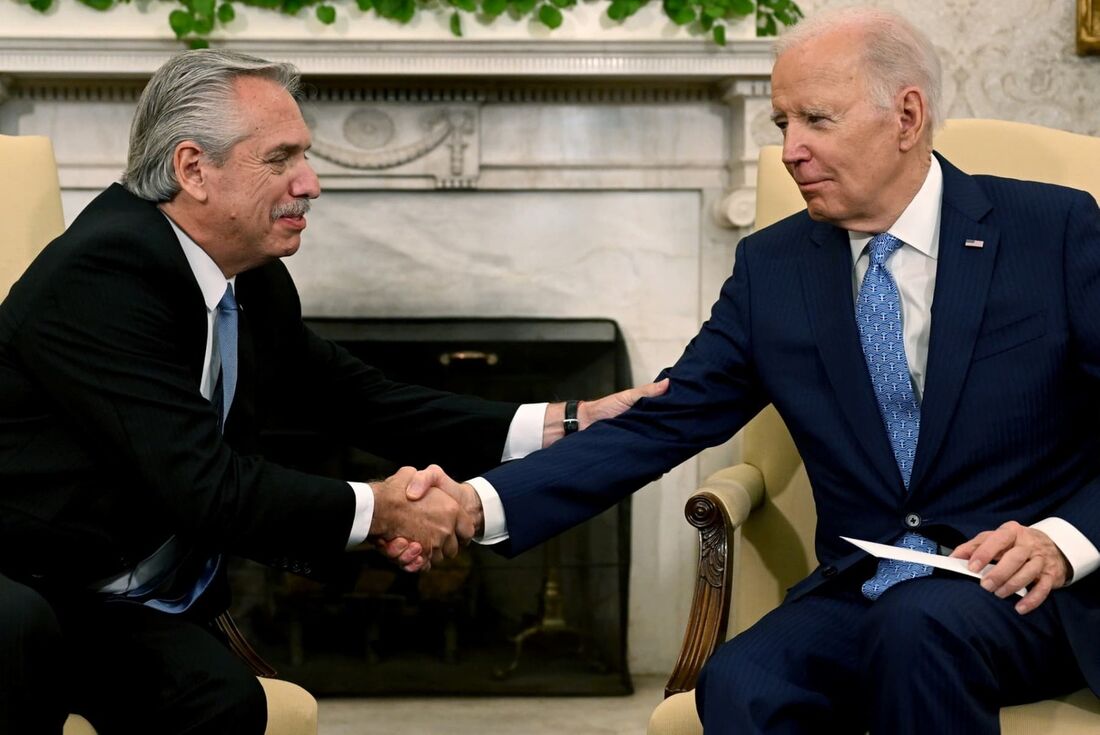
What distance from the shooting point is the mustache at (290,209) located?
204 centimetres

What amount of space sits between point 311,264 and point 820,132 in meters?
1.91

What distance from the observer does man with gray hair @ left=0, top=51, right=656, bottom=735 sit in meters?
1.80

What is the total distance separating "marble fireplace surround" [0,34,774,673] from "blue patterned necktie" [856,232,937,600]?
151cm

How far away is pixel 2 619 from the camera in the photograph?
1646 mm

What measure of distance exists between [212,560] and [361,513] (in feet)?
0.76

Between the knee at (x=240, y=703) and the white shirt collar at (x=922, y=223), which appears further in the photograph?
the white shirt collar at (x=922, y=223)

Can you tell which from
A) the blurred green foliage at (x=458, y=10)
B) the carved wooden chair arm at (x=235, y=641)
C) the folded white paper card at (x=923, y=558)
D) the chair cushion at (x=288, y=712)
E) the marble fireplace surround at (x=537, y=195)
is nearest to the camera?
the folded white paper card at (x=923, y=558)

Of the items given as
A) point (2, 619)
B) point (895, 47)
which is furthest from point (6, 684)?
point (895, 47)

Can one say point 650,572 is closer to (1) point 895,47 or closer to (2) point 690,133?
(2) point 690,133

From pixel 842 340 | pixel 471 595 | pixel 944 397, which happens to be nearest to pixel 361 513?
pixel 842 340

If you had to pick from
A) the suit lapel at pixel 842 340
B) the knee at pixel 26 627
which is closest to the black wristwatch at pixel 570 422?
the suit lapel at pixel 842 340

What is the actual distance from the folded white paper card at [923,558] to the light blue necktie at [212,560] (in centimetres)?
92

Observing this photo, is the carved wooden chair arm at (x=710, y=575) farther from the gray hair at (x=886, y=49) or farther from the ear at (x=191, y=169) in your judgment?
the ear at (x=191, y=169)

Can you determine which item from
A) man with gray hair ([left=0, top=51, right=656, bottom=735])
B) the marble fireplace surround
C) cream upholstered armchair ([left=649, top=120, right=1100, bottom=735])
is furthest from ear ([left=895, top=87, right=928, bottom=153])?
the marble fireplace surround
